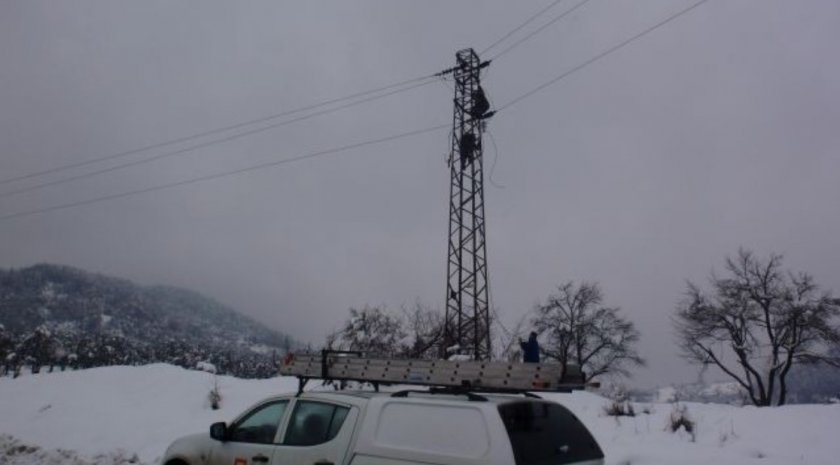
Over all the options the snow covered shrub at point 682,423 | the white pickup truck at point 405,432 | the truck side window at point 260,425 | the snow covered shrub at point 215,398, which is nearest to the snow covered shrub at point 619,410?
the snow covered shrub at point 682,423

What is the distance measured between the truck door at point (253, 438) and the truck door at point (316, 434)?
0.20 m

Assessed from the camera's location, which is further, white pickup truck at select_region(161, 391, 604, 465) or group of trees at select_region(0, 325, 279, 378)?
group of trees at select_region(0, 325, 279, 378)

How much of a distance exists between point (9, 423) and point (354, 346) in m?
14.4

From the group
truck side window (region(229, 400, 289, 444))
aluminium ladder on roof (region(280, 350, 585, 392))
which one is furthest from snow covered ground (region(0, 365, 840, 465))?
truck side window (region(229, 400, 289, 444))

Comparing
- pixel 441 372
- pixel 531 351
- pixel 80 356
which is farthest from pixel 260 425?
pixel 80 356

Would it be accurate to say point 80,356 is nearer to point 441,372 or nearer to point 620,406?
point 620,406

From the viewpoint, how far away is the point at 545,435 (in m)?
5.64

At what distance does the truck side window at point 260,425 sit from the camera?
23.1 feet

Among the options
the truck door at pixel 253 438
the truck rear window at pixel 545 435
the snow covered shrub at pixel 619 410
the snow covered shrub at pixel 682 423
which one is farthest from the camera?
the snow covered shrub at pixel 619 410

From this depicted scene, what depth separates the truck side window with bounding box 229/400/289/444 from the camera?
704 cm

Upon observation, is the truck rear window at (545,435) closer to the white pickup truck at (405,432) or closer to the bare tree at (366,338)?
the white pickup truck at (405,432)

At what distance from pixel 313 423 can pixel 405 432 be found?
1305 millimetres

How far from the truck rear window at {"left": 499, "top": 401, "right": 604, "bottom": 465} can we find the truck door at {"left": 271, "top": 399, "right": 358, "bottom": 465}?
1690 mm

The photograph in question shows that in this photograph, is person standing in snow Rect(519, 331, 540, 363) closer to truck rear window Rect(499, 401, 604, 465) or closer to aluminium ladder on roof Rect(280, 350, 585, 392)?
aluminium ladder on roof Rect(280, 350, 585, 392)
